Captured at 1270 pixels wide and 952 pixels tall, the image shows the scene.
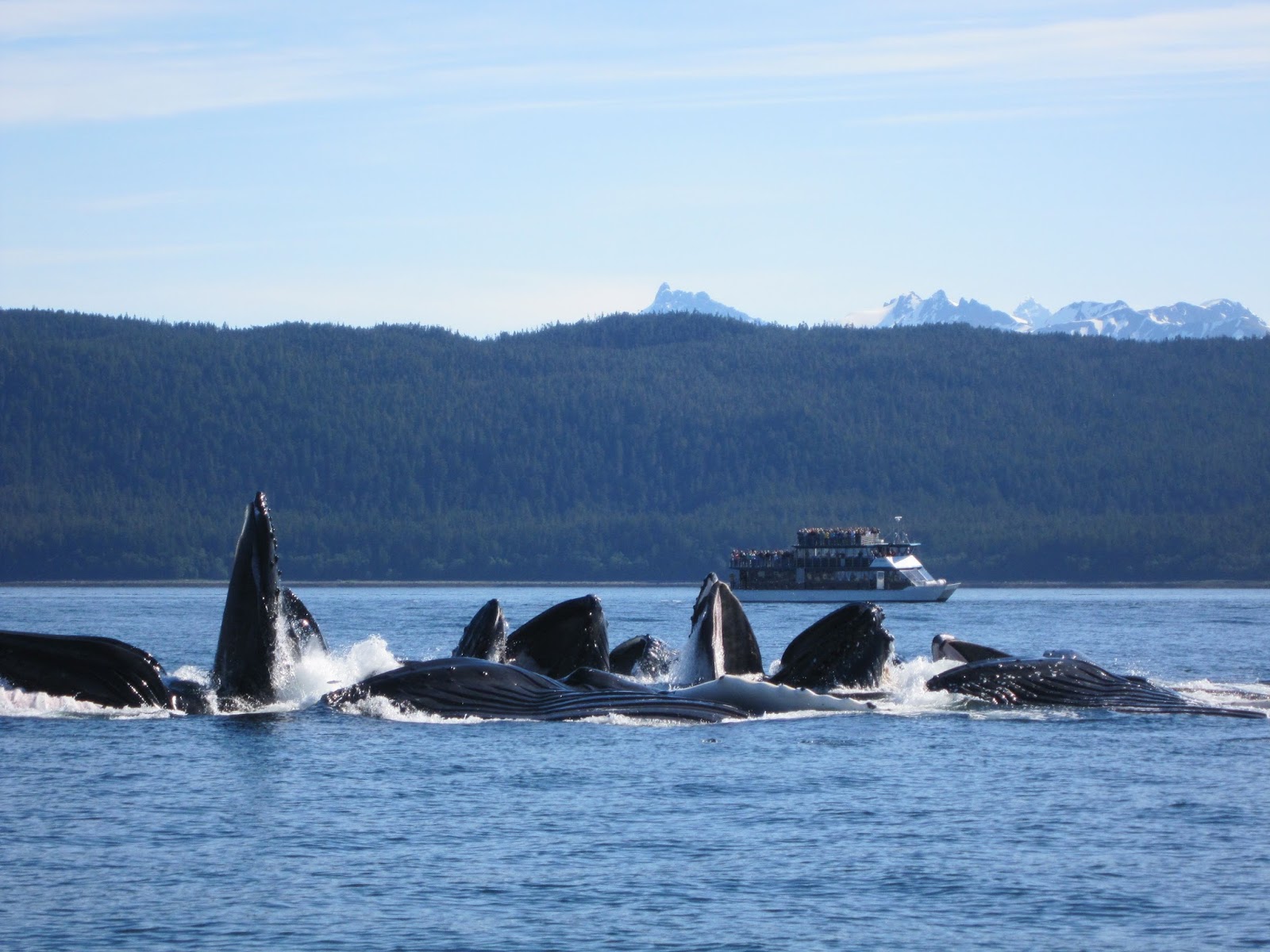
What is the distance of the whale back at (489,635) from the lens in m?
28.6

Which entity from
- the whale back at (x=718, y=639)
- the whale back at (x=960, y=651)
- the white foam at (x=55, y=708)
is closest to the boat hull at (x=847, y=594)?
the whale back at (x=960, y=651)

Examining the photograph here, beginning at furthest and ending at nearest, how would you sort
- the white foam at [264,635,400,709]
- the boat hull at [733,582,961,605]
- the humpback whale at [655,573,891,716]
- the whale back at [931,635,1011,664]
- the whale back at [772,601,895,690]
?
1. the boat hull at [733,582,961,605]
2. the whale back at [931,635,1011,664]
3. the whale back at [772,601,895,690]
4. the humpback whale at [655,573,891,716]
5. the white foam at [264,635,400,709]

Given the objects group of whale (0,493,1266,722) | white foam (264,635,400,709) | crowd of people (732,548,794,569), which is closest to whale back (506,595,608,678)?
group of whale (0,493,1266,722)

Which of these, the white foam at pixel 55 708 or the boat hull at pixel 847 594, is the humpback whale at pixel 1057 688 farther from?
the boat hull at pixel 847 594

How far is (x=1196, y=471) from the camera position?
19488 centimetres

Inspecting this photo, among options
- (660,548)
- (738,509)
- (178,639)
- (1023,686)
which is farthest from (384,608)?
(738,509)

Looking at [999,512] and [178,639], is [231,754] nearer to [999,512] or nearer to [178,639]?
[178,639]

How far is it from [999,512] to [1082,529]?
48.7ft

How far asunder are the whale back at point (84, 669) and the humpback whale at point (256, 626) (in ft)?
3.12

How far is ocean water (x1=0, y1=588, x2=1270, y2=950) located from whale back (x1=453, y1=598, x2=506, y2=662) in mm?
2183

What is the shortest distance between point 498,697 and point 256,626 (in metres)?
4.25

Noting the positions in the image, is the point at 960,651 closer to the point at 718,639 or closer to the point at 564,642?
the point at 718,639

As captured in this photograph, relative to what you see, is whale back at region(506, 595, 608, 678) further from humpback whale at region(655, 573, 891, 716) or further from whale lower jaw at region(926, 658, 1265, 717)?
whale lower jaw at region(926, 658, 1265, 717)

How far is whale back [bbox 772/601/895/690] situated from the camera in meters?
28.9
